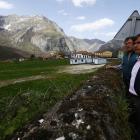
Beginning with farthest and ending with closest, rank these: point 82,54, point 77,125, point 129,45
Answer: point 82,54
point 129,45
point 77,125

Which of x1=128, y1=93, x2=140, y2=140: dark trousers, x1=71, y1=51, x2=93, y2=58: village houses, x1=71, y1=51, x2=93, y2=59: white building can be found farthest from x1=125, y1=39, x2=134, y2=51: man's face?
x1=71, y1=51, x2=93, y2=59: white building

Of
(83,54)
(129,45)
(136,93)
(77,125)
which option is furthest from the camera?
(83,54)

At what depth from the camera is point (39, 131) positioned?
127 centimetres

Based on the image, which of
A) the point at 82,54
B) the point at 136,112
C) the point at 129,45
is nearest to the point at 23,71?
the point at 129,45

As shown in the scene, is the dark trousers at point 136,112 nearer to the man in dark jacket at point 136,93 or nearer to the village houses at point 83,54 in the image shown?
the man in dark jacket at point 136,93

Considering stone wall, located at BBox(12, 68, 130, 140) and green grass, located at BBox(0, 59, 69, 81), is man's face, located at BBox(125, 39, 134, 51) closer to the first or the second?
stone wall, located at BBox(12, 68, 130, 140)

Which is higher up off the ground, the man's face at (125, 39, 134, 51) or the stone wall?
the man's face at (125, 39, 134, 51)

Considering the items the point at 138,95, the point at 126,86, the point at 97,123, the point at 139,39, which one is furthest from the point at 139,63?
the point at 97,123

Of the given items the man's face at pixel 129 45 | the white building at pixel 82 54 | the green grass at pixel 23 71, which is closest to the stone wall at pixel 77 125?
the man's face at pixel 129 45

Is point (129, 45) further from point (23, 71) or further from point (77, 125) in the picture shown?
point (23, 71)

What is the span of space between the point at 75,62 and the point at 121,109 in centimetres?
4134

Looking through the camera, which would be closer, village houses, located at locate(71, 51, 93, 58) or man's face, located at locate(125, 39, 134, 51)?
man's face, located at locate(125, 39, 134, 51)

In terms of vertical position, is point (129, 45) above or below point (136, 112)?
above

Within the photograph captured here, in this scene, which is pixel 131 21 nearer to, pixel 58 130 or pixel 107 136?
pixel 107 136
